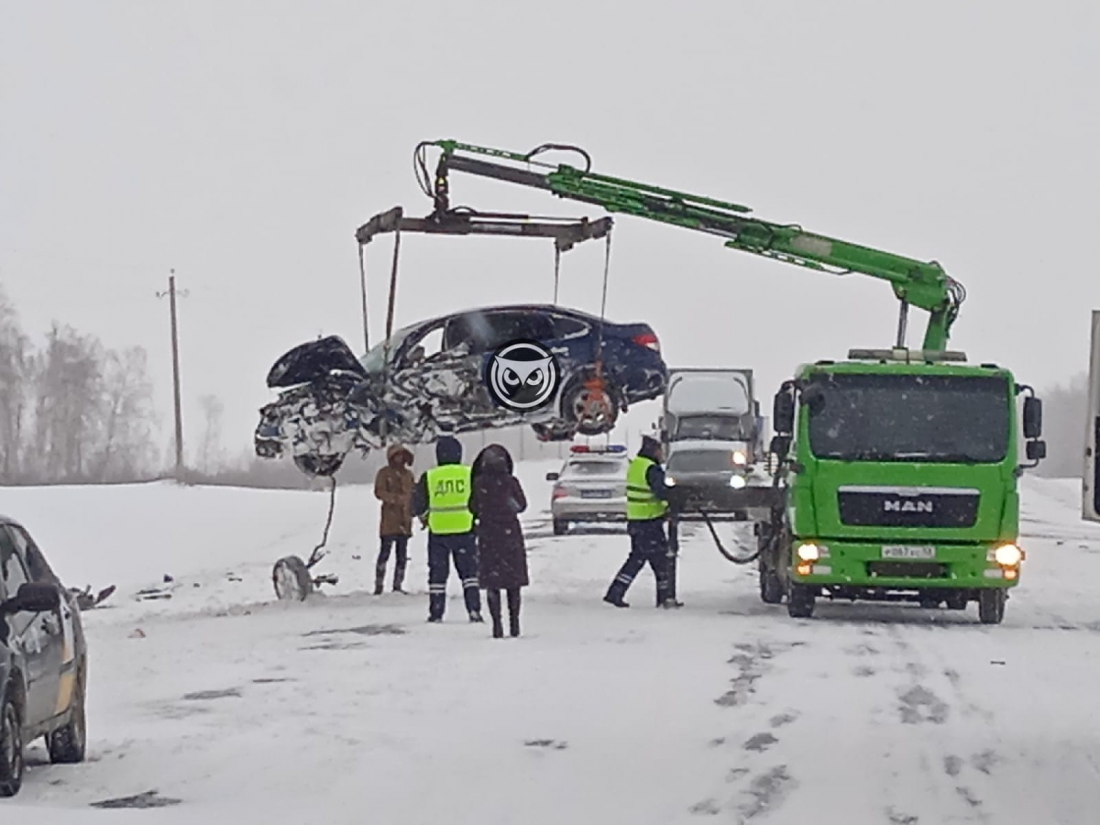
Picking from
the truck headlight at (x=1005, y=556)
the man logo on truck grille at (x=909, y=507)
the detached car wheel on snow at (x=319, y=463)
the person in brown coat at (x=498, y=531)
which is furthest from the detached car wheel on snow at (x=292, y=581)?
the truck headlight at (x=1005, y=556)

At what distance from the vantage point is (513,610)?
17.0 m

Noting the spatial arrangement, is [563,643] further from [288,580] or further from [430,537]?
[288,580]

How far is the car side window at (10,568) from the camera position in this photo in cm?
1016

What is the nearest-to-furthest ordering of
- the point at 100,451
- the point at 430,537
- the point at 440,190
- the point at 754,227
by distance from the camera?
the point at 430,537 < the point at 440,190 < the point at 754,227 < the point at 100,451

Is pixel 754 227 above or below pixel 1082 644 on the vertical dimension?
above

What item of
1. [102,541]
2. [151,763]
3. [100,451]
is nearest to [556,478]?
[102,541]

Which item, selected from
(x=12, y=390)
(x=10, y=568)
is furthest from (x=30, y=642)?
(x=12, y=390)

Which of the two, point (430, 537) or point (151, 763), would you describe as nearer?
point (151, 763)

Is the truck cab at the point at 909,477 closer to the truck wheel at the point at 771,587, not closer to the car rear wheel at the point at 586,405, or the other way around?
the truck wheel at the point at 771,587

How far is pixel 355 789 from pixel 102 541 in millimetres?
26917

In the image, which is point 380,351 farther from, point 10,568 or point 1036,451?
point 10,568

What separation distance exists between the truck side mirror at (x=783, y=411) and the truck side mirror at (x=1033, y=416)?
2237 mm

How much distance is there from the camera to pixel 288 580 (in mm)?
22109

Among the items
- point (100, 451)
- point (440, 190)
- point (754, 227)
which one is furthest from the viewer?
point (100, 451)
